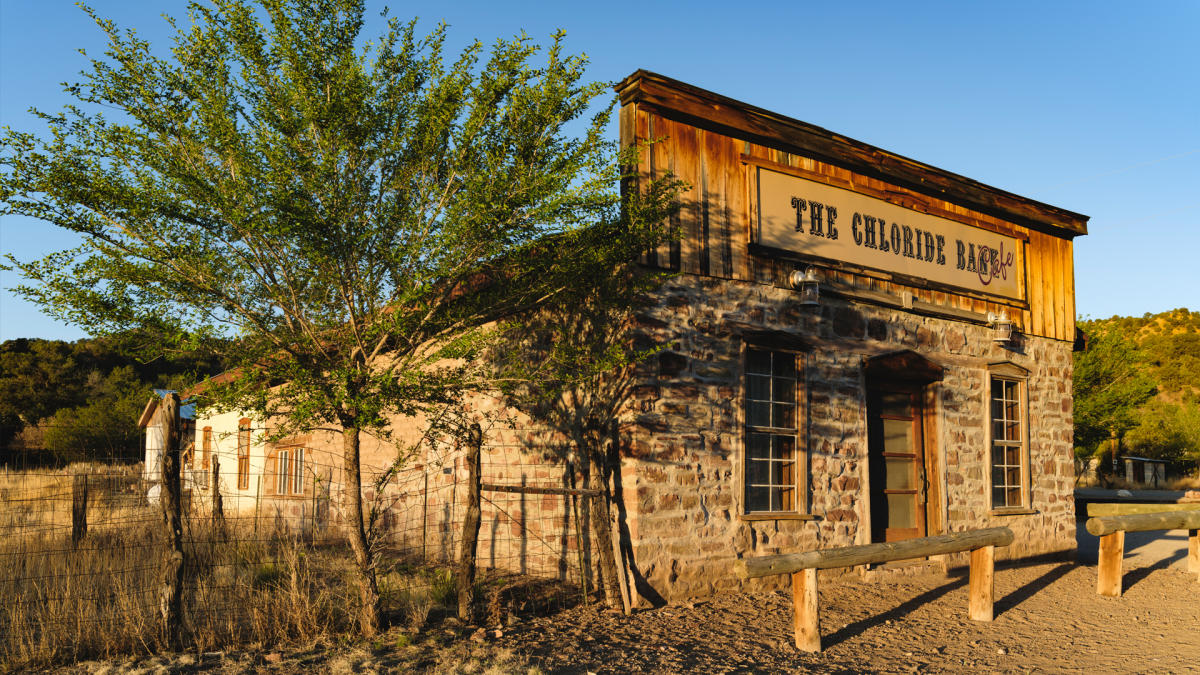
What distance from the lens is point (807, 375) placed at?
845cm

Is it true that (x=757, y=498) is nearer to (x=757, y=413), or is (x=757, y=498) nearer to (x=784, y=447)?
(x=784, y=447)

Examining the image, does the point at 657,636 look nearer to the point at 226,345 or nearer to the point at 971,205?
the point at 226,345

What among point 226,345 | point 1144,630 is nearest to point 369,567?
point 226,345

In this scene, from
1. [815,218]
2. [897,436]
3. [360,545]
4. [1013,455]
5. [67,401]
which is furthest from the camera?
[67,401]

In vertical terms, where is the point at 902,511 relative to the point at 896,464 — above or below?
below

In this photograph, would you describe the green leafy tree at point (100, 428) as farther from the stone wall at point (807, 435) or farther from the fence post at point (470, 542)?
the stone wall at point (807, 435)

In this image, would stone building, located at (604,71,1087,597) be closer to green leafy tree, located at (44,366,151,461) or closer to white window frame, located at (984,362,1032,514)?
white window frame, located at (984,362,1032,514)

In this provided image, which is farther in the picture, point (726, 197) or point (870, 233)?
point (870, 233)

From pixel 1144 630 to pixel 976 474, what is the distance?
10.8 ft

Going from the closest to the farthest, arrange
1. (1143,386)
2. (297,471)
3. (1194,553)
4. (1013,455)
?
(1194,553)
(1013,455)
(297,471)
(1143,386)

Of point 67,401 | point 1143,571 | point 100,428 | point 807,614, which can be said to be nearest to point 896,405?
point 1143,571

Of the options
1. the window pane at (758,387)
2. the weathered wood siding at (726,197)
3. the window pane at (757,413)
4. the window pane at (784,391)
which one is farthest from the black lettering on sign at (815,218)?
the window pane at (757,413)

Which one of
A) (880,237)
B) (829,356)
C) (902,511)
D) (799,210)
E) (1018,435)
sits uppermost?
(799,210)

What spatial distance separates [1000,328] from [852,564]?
19.7 feet
